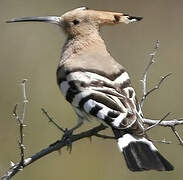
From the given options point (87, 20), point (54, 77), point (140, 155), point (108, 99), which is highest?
point (87, 20)

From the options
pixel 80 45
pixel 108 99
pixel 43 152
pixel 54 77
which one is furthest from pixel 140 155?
pixel 54 77

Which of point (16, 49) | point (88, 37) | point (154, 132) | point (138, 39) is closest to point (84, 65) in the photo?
point (88, 37)

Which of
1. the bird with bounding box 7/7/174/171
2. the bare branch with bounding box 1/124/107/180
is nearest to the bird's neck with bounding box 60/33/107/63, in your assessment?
the bird with bounding box 7/7/174/171

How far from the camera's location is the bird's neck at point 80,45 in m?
4.51

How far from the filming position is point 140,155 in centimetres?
370

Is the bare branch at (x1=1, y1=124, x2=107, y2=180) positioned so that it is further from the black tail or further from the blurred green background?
the blurred green background

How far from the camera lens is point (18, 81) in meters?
6.68

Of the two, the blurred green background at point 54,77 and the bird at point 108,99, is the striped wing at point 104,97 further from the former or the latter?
the blurred green background at point 54,77

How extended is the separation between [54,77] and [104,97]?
302cm

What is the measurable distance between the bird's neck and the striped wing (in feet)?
1.45

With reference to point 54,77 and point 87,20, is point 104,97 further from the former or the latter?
point 54,77

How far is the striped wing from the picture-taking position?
3.71 m

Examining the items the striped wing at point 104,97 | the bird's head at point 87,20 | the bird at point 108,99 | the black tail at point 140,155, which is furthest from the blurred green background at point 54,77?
the black tail at point 140,155

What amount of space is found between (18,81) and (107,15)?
86.4 inches
